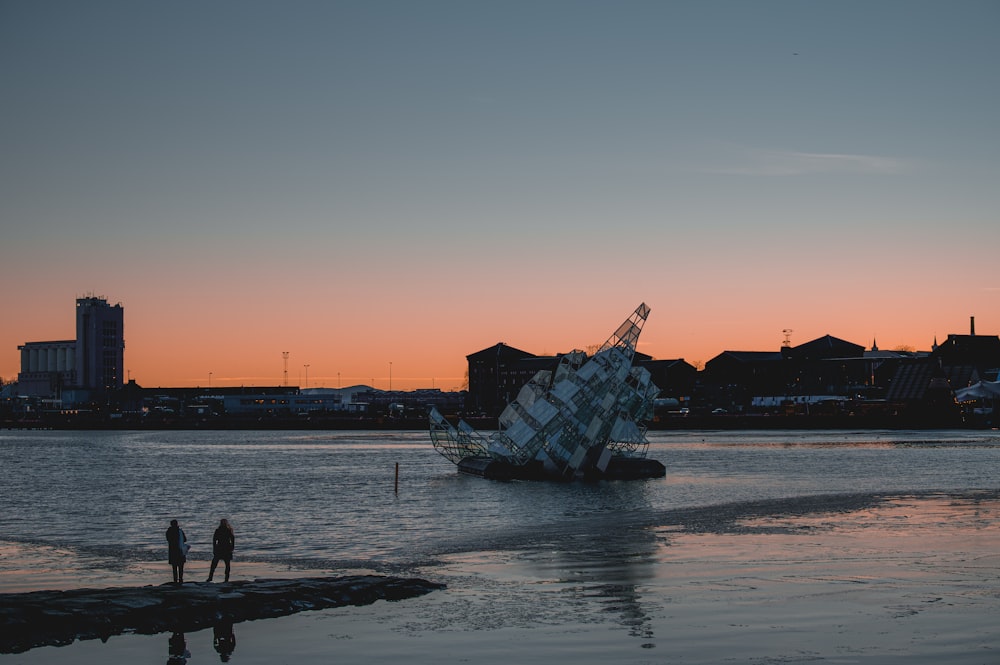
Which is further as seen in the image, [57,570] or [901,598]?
[57,570]

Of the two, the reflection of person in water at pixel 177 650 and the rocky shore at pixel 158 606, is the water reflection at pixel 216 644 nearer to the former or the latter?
the reflection of person in water at pixel 177 650

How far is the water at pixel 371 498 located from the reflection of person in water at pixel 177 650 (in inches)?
509

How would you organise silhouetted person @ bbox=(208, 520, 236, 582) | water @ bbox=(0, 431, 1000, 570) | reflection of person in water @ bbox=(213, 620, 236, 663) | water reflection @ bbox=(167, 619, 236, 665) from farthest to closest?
water @ bbox=(0, 431, 1000, 570) < silhouetted person @ bbox=(208, 520, 236, 582) < reflection of person in water @ bbox=(213, 620, 236, 663) < water reflection @ bbox=(167, 619, 236, 665)

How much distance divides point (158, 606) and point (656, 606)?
39.5 ft

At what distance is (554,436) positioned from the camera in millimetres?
87375

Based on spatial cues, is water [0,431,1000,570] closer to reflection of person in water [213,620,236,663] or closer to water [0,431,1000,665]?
water [0,431,1000,665]

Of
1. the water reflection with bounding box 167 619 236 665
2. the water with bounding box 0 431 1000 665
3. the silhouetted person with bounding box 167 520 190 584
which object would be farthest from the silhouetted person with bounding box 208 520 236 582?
the water reflection with bounding box 167 619 236 665

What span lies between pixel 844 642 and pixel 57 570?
24.7 m

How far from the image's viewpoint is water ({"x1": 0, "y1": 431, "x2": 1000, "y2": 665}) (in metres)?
25.9

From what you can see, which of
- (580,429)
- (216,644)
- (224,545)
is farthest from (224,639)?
(580,429)

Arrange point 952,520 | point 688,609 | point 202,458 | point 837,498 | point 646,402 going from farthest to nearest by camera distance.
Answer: point 202,458, point 646,402, point 837,498, point 952,520, point 688,609

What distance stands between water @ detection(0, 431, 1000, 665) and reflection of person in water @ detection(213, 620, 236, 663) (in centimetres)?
22

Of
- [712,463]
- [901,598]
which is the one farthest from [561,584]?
[712,463]

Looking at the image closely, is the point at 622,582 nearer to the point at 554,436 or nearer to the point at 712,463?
the point at 554,436
